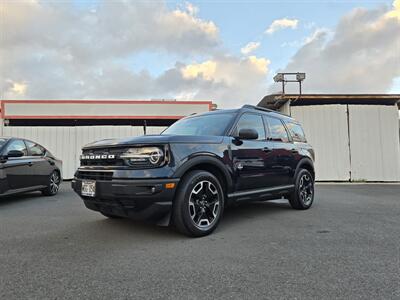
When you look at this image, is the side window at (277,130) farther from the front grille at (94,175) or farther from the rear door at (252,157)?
the front grille at (94,175)

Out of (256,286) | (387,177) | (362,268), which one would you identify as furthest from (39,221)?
(387,177)

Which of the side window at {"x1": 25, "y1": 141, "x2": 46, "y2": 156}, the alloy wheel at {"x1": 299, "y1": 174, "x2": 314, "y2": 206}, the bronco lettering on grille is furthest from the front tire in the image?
the side window at {"x1": 25, "y1": 141, "x2": 46, "y2": 156}

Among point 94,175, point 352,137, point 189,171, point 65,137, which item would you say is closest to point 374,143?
point 352,137

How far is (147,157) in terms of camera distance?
137 inches

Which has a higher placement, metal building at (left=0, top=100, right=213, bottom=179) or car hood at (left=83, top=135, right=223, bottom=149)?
metal building at (left=0, top=100, right=213, bottom=179)

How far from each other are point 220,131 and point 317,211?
2.61 meters

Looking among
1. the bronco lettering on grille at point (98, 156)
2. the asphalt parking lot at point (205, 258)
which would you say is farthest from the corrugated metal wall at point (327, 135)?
the bronco lettering on grille at point (98, 156)

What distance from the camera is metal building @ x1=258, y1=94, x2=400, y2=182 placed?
11.8 m

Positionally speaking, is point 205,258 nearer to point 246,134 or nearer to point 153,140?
point 153,140

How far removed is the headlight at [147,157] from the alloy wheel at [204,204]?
0.58 m

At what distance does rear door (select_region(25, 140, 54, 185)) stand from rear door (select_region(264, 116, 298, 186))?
5.24 metres

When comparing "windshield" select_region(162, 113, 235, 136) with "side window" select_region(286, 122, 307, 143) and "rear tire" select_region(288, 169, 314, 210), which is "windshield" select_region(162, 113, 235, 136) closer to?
"side window" select_region(286, 122, 307, 143)

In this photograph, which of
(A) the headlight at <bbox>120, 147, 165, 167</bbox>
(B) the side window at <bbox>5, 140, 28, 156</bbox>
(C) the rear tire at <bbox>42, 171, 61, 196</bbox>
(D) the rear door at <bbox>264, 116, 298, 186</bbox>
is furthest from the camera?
(C) the rear tire at <bbox>42, 171, 61, 196</bbox>

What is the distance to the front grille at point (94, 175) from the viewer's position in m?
3.57
